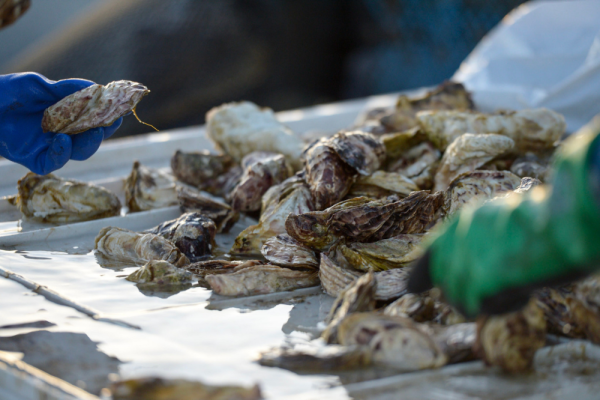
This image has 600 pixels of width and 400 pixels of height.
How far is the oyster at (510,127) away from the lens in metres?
1.39

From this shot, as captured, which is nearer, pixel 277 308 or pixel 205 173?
pixel 277 308

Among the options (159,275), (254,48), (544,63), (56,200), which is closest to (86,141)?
(56,200)

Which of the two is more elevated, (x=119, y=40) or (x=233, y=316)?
(x=119, y=40)

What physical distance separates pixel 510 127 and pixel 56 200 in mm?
1110

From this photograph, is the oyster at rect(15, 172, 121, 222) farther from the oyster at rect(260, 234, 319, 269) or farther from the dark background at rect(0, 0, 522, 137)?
the dark background at rect(0, 0, 522, 137)

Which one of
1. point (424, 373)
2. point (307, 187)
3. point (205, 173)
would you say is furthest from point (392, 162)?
point (424, 373)

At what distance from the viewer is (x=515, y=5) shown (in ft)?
14.0

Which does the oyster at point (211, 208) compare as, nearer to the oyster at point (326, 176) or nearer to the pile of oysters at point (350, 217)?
the pile of oysters at point (350, 217)

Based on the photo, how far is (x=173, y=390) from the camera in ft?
2.03

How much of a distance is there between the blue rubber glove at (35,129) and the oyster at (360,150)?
1.55 feet

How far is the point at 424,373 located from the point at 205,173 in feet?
3.40

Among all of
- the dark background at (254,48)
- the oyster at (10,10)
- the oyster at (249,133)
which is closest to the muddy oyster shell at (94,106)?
the oyster at (10,10)

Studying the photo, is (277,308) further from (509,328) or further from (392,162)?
(392,162)

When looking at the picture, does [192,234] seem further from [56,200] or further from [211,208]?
[56,200]
